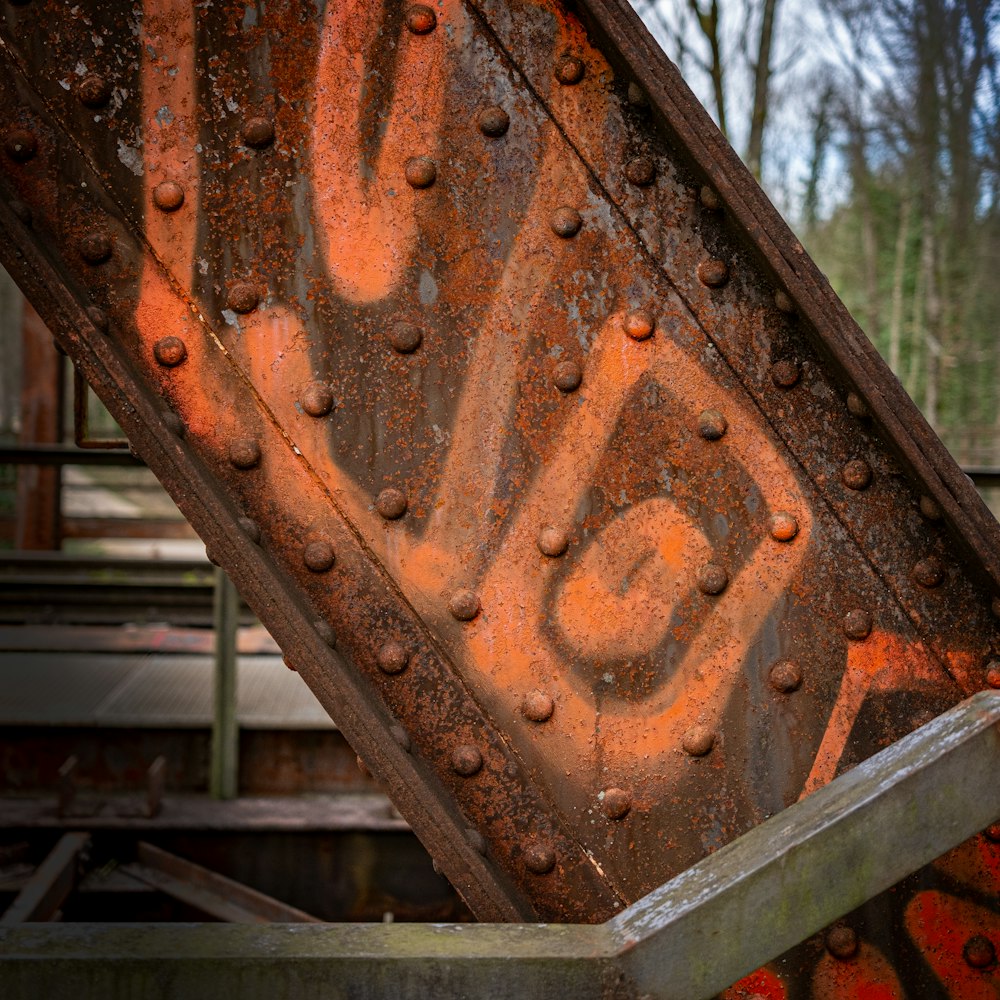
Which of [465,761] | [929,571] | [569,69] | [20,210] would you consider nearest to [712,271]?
[569,69]

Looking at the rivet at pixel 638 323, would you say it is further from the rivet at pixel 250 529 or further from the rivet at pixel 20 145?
the rivet at pixel 20 145

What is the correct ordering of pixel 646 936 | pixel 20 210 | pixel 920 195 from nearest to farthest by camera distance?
pixel 646 936, pixel 20 210, pixel 920 195

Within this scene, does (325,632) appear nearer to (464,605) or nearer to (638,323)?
(464,605)

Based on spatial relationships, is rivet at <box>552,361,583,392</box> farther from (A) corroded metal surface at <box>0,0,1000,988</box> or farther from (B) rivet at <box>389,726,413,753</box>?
(B) rivet at <box>389,726,413,753</box>

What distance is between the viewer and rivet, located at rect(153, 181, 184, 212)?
115 cm

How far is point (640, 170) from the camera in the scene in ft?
3.90

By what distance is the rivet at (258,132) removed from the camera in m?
1.15

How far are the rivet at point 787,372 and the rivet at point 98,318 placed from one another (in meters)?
0.83

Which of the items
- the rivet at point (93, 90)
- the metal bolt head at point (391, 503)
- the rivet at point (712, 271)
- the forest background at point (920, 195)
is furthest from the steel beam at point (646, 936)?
the forest background at point (920, 195)

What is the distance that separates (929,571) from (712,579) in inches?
11.0

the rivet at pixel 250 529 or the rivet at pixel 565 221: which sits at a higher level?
the rivet at pixel 565 221

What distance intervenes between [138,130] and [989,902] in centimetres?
147

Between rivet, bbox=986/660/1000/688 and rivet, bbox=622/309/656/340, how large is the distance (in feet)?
2.04

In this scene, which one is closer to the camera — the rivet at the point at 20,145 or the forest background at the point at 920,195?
the rivet at the point at 20,145
